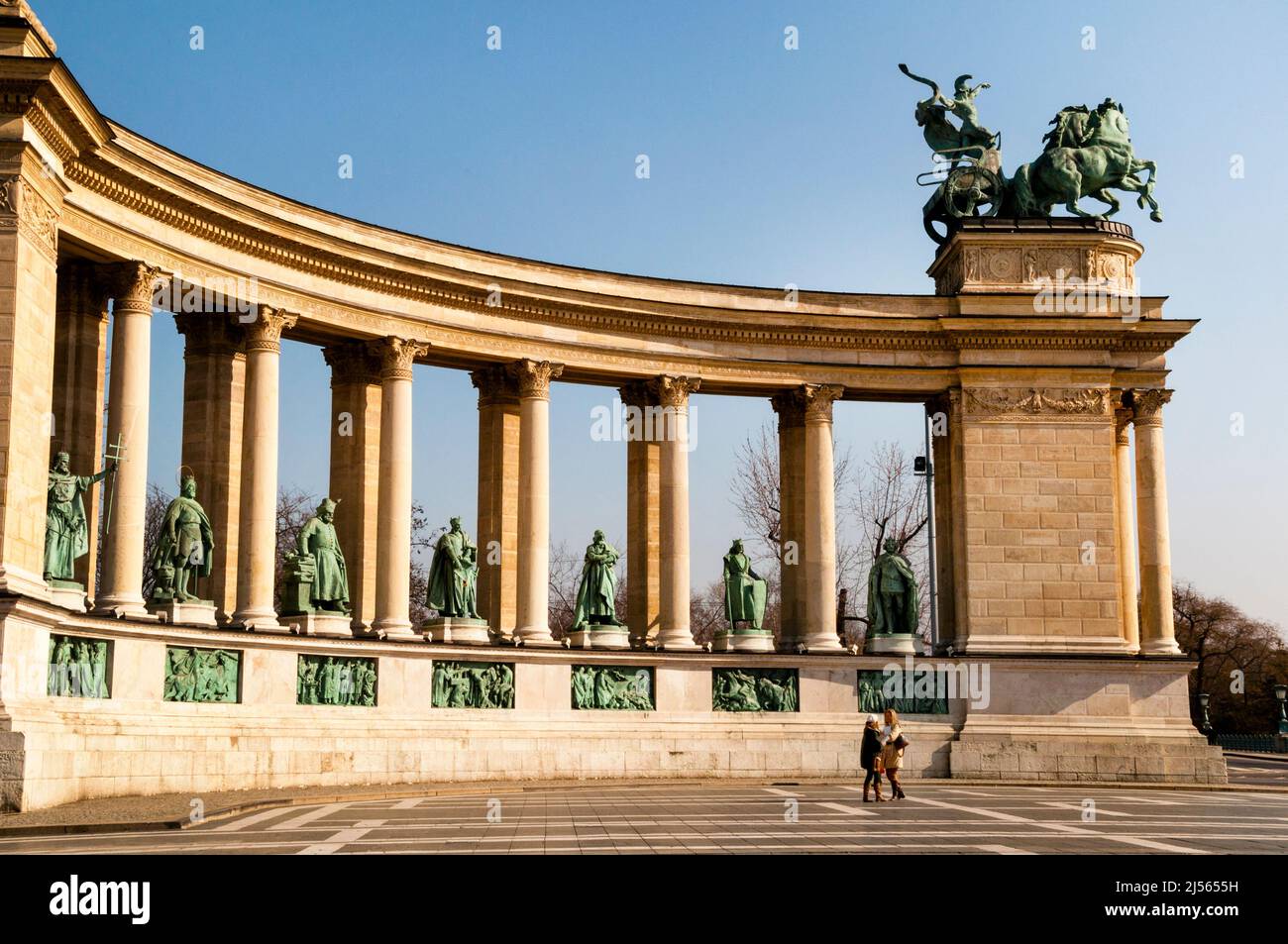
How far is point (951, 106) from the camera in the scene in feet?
190

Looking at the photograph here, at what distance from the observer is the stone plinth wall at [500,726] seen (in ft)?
114

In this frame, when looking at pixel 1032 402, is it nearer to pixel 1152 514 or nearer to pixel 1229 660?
pixel 1152 514

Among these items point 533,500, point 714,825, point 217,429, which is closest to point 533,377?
point 533,500

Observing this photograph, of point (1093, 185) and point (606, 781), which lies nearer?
point (606, 781)

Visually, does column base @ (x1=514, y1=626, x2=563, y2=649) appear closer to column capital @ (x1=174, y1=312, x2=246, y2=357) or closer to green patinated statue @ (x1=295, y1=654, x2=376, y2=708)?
green patinated statue @ (x1=295, y1=654, x2=376, y2=708)

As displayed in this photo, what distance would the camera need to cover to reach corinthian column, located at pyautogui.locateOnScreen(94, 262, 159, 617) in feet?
128

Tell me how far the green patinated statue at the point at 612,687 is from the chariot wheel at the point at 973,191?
21.0m

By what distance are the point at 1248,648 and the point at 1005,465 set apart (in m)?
91.8

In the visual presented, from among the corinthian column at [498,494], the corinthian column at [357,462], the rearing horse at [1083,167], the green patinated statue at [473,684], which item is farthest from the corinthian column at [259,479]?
the rearing horse at [1083,167]

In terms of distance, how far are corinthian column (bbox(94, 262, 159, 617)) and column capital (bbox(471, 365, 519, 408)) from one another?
1358 centimetres

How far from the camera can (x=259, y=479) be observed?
141 feet
